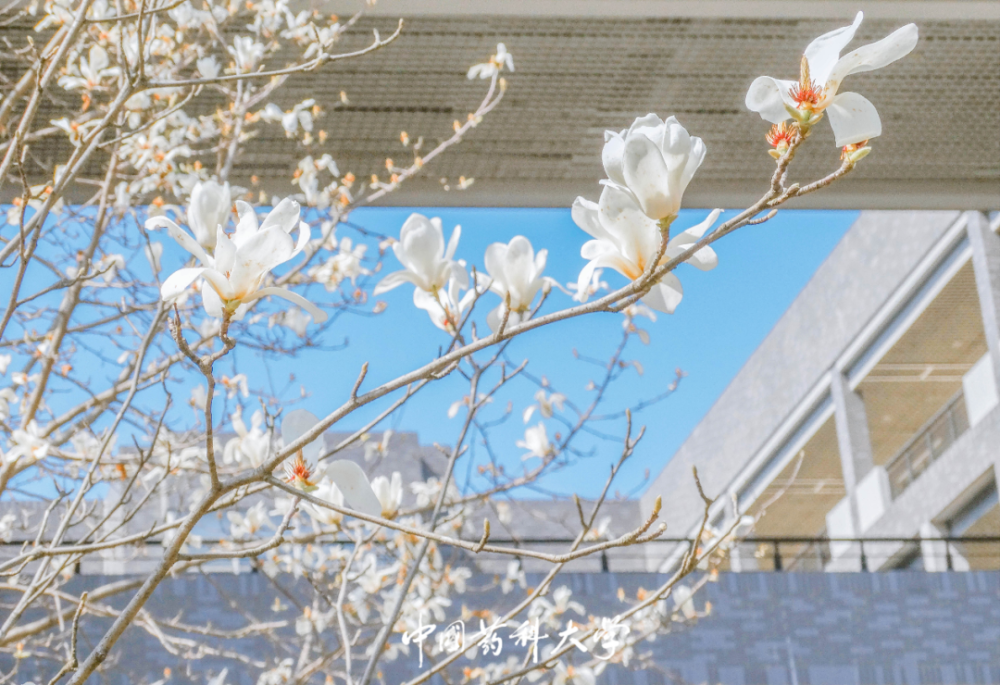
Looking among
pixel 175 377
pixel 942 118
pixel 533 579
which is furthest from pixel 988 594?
pixel 175 377

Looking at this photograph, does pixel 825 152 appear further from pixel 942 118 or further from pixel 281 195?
pixel 281 195

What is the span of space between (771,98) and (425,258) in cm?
39

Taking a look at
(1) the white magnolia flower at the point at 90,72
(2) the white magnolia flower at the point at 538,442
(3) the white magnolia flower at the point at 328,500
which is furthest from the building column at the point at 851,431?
(3) the white magnolia flower at the point at 328,500

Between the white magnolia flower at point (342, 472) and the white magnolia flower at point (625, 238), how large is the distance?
9.3 inches

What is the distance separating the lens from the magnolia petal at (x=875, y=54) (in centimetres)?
65

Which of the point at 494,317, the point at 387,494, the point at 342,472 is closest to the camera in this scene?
the point at 342,472

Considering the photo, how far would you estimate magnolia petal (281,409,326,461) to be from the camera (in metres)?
0.89

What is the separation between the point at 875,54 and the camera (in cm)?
66

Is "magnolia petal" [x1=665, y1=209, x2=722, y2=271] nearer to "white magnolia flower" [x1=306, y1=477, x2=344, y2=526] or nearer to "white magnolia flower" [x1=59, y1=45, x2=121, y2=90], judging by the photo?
"white magnolia flower" [x1=306, y1=477, x2=344, y2=526]

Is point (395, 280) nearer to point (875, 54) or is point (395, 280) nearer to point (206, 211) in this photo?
point (206, 211)

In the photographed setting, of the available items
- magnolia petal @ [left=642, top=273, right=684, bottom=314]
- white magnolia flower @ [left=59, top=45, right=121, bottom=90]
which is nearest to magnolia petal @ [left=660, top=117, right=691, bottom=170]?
magnolia petal @ [left=642, top=273, right=684, bottom=314]

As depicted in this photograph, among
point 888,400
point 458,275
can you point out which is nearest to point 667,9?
point 458,275

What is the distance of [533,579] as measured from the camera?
5.54m

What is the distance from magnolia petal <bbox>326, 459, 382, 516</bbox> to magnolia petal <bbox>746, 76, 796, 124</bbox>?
40 centimetres
